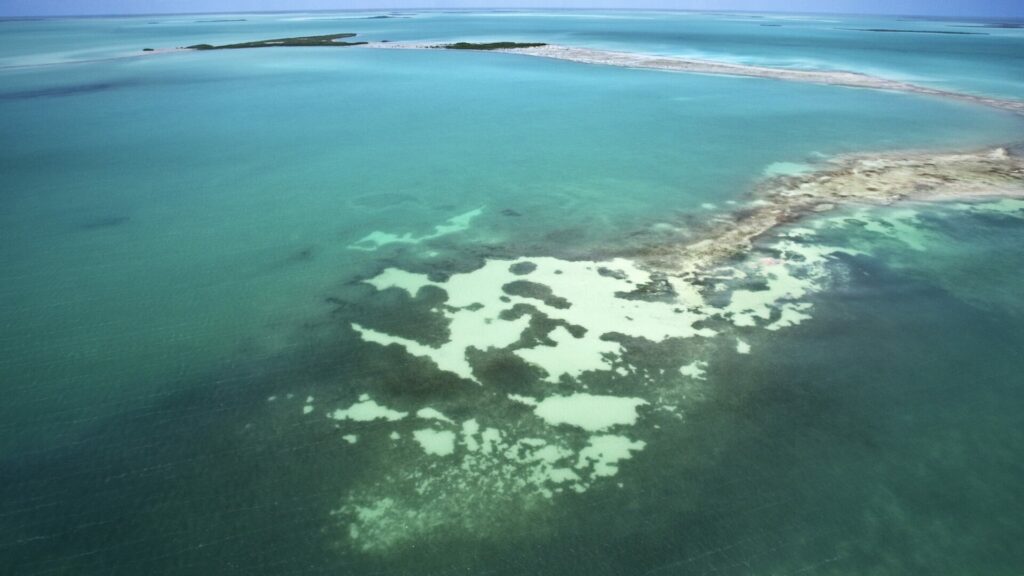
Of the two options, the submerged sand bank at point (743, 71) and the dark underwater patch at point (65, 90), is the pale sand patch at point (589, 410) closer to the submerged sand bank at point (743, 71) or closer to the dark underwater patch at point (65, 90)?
the submerged sand bank at point (743, 71)

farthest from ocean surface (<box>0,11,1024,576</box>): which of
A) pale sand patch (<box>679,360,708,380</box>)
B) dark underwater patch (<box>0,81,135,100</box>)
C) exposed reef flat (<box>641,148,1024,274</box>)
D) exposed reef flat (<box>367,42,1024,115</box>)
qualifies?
exposed reef flat (<box>367,42,1024,115</box>)

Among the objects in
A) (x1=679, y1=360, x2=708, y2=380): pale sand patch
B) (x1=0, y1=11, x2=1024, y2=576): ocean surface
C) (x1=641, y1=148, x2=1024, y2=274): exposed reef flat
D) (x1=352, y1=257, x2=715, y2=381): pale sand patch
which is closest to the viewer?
(x1=0, y1=11, x2=1024, y2=576): ocean surface

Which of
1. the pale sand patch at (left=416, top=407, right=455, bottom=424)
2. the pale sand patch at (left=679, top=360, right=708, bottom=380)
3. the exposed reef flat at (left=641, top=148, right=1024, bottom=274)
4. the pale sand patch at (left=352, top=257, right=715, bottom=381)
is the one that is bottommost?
the pale sand patch at (left=416, top=407, right=455, bottom=424)

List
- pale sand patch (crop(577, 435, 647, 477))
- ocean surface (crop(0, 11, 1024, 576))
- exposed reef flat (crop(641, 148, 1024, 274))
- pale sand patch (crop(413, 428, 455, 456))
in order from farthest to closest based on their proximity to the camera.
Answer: exposed reef flat (crop(641, 148, 1024, 274)) < pale sand patch (crop(413, 428, 455, 456)) < pale sand patch (crop(577, 435, 647, 477)) < ocean surface (crop(0, 11, 1024, 576))

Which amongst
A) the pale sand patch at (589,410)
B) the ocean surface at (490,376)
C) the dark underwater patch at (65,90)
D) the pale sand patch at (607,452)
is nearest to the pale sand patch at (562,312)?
the ocean surface at (490,376)

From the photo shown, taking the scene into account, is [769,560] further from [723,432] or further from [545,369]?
[545,369]

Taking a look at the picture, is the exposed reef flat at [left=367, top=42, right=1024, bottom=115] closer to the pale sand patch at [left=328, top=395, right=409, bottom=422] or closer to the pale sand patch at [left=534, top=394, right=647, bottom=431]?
the pale sand patch at [left=534, top=394, right=647, bottom=431]

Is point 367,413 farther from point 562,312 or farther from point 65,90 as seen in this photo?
point 65,90
